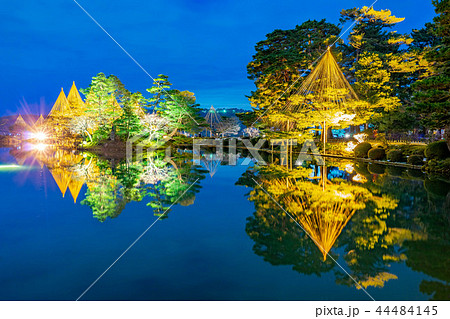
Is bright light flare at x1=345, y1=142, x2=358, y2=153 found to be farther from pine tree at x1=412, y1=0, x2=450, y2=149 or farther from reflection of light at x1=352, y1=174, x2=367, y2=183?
reflection of light at x1=352, y1=174, x2=367, y2=183

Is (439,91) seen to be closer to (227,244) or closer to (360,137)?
(227,244)

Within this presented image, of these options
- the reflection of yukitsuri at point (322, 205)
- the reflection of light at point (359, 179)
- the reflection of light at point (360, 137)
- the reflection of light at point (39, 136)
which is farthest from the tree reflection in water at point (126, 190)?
the reflection of light at point (39, 136)

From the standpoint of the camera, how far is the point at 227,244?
18.1 feet

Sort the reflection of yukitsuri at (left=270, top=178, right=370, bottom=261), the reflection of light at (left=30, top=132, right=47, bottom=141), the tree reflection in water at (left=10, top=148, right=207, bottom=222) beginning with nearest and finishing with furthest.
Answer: the reflection of yukitsuri at (left=270, top=178, right=370, bottom=261)
the tree reflection in water at (left=10, top=148, right=207, bottom=222)
the reflection of light at (left=30, top=132, right=47, bottom=141)

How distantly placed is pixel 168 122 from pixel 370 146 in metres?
19.0

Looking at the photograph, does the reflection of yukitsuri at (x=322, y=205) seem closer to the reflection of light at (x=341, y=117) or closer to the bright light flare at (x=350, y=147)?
the reflection of light at (x=341, y=117)

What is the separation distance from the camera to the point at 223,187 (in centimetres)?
1166

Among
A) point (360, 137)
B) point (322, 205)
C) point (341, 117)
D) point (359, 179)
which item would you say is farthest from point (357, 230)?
point (360, 137)

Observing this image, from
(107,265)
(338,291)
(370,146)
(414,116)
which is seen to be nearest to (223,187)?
(107,265)

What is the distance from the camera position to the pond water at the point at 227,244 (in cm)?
388

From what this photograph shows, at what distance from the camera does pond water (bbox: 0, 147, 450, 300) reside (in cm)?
388

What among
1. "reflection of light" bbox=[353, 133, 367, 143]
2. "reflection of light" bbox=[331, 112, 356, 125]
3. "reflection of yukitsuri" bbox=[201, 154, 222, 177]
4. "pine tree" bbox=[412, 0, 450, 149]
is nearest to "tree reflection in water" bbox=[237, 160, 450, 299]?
"pine tree" bbox=[412, 0, 450, 149]

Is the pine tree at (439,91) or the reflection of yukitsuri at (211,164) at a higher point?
the pine tree at (439,91)

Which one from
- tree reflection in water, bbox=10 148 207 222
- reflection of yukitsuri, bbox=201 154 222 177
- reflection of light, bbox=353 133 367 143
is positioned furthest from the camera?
reflection of light, bbox=353 133 367 143
